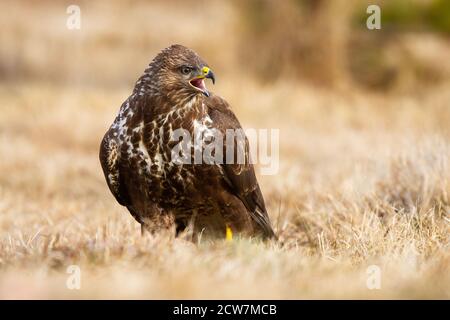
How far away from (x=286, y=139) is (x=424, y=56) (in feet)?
A: 17.0

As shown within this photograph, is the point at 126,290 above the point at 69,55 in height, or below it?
below

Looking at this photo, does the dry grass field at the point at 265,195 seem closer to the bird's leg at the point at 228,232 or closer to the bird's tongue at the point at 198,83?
the bird's leg at the point at 228,232

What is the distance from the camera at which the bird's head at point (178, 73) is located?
14.3ft

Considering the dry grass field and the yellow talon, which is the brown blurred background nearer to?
the dry grass field

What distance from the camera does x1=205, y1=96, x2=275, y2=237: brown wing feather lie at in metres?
4.48

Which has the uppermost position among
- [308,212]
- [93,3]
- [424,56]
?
[93,3]

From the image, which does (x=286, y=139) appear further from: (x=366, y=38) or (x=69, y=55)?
(x=69, y=55)

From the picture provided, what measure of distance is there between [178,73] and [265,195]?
249cm

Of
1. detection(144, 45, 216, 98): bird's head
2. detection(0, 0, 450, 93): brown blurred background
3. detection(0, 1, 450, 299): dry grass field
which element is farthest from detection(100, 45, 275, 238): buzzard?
detection(0, 0, 450, 93): brown blurred background

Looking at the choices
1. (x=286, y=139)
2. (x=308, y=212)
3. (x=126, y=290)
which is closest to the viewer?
(x=126, y=290)

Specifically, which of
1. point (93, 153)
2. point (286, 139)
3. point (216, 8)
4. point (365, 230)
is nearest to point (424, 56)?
point (216, 8)

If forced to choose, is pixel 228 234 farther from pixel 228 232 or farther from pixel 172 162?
pixel 172 162

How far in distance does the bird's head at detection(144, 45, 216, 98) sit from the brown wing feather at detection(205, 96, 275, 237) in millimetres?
172

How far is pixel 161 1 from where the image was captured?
77.8ft
